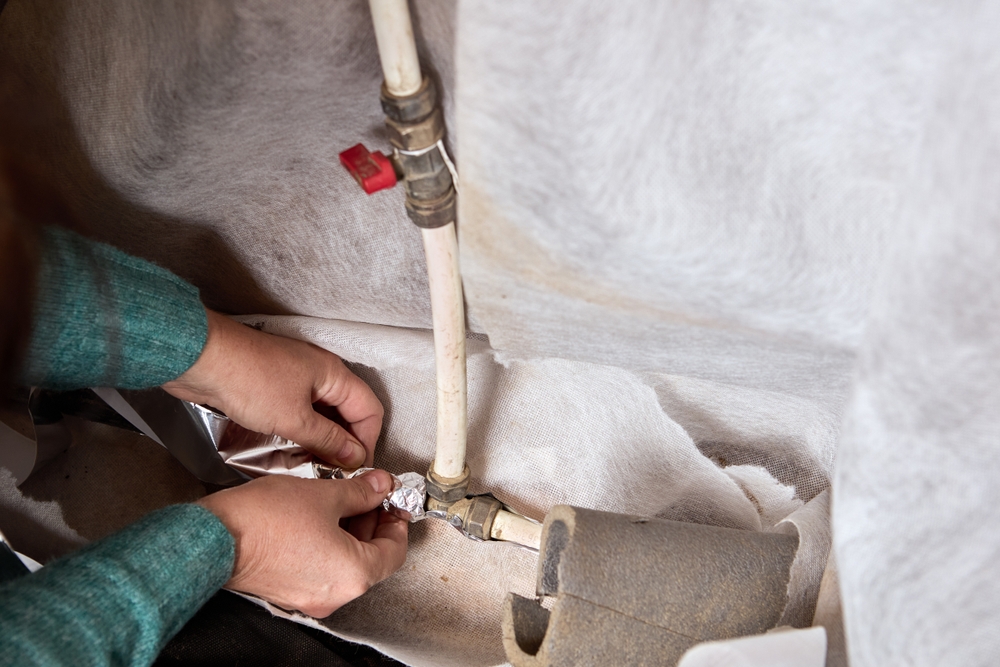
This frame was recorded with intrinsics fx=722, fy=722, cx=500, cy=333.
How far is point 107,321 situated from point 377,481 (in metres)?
0.24

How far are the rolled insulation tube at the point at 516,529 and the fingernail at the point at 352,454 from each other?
5.7 inches

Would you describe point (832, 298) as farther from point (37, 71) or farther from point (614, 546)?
point (37, 71)

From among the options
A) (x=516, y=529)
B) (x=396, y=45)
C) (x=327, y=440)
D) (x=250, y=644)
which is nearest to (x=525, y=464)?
(x=516, y=529)

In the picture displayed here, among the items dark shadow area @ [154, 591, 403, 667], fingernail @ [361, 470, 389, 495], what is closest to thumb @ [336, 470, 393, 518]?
fingernail @ [361, 470, 389, 495]

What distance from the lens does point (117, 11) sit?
0.48m

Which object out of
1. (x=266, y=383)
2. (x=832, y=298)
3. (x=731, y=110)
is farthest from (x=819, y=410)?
(x=266, y=383)

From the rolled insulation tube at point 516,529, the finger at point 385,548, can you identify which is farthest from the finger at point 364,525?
the rolled insulation tube at point 516,529

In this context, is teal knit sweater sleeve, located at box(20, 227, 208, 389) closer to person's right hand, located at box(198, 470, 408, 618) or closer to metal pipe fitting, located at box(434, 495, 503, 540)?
person's right hand, located at box(198, 470, 408, 618)

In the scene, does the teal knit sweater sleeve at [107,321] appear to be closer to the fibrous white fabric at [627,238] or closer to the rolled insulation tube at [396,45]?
the fibrous white fabric at [627,238]

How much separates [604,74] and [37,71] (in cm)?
41

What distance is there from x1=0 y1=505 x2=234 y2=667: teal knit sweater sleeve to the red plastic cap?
26cm

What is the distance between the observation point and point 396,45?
0.37 metres

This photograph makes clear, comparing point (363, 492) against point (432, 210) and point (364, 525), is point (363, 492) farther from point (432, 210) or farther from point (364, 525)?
point (432, 210)

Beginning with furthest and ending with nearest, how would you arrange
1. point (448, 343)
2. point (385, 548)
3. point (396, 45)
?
point (385, 548)
point (448, 343)
point (396, 45)
